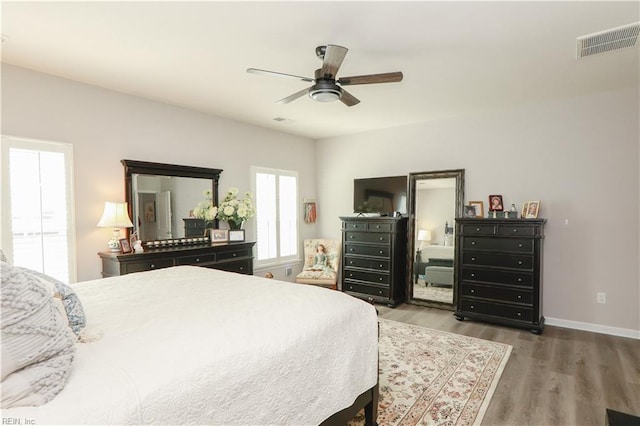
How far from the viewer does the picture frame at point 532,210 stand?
404 centimetres

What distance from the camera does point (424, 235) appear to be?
498 cm

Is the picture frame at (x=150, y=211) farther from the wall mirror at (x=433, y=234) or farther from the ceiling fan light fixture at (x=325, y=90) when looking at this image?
the wall mirror at (x=433, y=234)

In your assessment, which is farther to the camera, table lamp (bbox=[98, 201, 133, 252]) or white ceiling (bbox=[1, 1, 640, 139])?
table lamp (bbox=[98, 201, 133, 252])

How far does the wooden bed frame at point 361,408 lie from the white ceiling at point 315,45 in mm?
2432

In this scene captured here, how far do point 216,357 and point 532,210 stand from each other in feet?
13.7

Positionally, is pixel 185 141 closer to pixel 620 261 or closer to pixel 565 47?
pixel 565 47

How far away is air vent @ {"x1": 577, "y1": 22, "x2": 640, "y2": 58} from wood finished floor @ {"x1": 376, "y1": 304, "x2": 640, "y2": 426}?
106 inches

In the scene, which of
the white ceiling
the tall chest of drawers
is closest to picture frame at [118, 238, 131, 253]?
the white ceiling

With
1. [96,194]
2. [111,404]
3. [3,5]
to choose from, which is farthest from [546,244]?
[3,5]

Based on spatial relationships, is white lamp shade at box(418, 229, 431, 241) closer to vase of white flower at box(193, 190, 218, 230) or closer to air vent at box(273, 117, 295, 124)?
air vent at box(273, 117, 295, 124)

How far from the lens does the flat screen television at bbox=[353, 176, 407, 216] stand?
5145mm

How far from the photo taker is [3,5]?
2.08 metres

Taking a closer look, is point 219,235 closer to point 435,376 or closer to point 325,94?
point 325,94

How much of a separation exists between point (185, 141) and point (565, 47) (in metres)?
4.08
